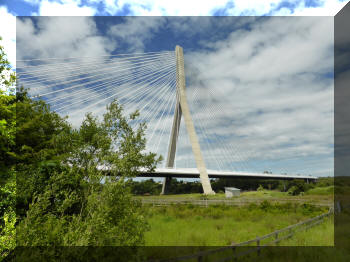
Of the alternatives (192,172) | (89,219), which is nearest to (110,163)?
(89,219)

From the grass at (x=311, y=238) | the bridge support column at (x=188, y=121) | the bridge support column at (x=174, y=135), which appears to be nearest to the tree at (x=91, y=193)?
the grass at (x=311, y=238)


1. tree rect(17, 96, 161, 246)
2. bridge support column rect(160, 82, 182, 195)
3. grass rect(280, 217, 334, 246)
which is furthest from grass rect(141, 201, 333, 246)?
bridge support column rect(160, 82, 182, 195)

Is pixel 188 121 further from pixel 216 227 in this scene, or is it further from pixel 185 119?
pixel 216 227

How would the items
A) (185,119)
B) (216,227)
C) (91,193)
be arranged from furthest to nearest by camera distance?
(185,119) → (216,227) → (91,193)

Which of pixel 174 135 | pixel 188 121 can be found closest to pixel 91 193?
pixel 188 121

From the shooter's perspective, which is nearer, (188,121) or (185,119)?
(188,121)

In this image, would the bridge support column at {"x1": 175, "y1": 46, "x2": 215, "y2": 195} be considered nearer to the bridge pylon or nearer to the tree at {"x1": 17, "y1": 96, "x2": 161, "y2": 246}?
the bridge pylon

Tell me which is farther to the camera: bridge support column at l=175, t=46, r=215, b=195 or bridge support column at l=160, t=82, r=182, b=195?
bridge support column at l=160, t=82, r=182, b=195

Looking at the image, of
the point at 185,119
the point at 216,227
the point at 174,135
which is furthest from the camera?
the point at 174,135

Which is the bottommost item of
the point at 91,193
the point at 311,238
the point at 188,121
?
Answer: the point at 311,238

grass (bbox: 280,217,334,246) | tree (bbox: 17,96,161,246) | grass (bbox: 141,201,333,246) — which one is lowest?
grass (bbox: 141,201,333,246)

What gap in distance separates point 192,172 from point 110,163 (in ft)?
133

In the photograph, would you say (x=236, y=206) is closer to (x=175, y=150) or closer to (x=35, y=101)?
(x=175, y=150)

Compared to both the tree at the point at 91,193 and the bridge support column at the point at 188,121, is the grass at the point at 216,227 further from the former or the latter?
the bridge support column at the point at 188,121
